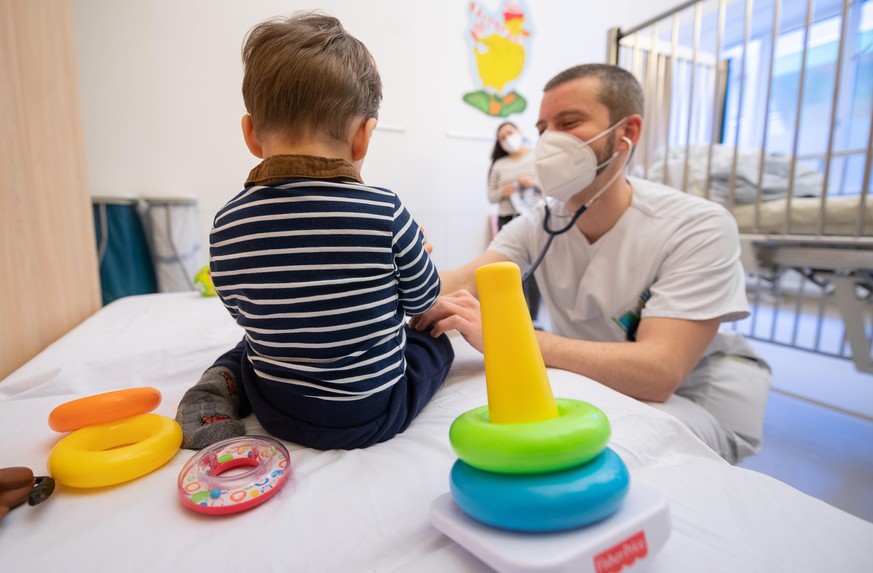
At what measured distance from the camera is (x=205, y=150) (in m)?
2.03

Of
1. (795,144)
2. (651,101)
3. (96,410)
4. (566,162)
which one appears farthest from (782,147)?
(96,410)

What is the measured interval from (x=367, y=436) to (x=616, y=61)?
195cm

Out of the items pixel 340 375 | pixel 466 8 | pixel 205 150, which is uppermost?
pixel 466 8

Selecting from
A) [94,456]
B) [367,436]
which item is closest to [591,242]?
[367,436]

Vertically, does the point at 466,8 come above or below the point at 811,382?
above

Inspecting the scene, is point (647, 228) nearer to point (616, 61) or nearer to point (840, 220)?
point (840, 220)

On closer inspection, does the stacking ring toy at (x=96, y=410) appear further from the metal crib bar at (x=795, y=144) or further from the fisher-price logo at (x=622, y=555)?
the metal crib bar at (x=795, y=144)

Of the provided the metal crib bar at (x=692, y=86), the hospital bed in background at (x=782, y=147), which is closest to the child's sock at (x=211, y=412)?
the hospital bed in background at (x=782, y=147)

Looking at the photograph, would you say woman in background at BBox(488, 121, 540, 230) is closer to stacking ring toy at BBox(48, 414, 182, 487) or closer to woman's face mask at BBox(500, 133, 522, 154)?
woman's face mask at BBox(500, 133, 522, 154)

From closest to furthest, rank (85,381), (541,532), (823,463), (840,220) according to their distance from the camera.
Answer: (541,532) < (85,381) < (823,463) < (840,220)

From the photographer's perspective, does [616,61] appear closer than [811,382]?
No

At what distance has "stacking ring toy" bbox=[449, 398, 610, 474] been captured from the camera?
0.34m

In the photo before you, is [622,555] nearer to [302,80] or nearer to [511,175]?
[302,80]

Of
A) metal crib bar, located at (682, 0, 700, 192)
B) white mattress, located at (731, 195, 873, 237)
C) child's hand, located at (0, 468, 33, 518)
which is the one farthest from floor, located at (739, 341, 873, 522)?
child's hand, located at (0, 468, 33, 518)
